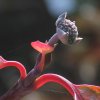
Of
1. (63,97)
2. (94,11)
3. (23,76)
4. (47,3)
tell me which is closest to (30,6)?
(47,3)

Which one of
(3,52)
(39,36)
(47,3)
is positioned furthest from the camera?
(47,3)

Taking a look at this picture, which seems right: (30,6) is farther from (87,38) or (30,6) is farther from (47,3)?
(87,38)

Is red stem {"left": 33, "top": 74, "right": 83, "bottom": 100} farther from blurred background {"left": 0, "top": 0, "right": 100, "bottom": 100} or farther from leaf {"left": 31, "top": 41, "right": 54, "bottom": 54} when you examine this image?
blurred background {"left": 0, "top": 0, "right": 100, "bottom": 100}

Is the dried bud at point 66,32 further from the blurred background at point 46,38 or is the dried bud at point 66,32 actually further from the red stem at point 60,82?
the blurred background at point 46,38

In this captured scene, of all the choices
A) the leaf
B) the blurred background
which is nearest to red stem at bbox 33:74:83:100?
the leaf

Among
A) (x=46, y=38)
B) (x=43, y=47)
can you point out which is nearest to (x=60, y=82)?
(x=43, y=47)

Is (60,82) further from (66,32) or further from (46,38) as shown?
(46,38)

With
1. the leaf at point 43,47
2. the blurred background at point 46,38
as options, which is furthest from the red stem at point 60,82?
the blurred background at point 46,38

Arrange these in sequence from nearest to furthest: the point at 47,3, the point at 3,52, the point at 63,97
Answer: the point at 63,97 → the point at 3,52 → the point at 47,3
